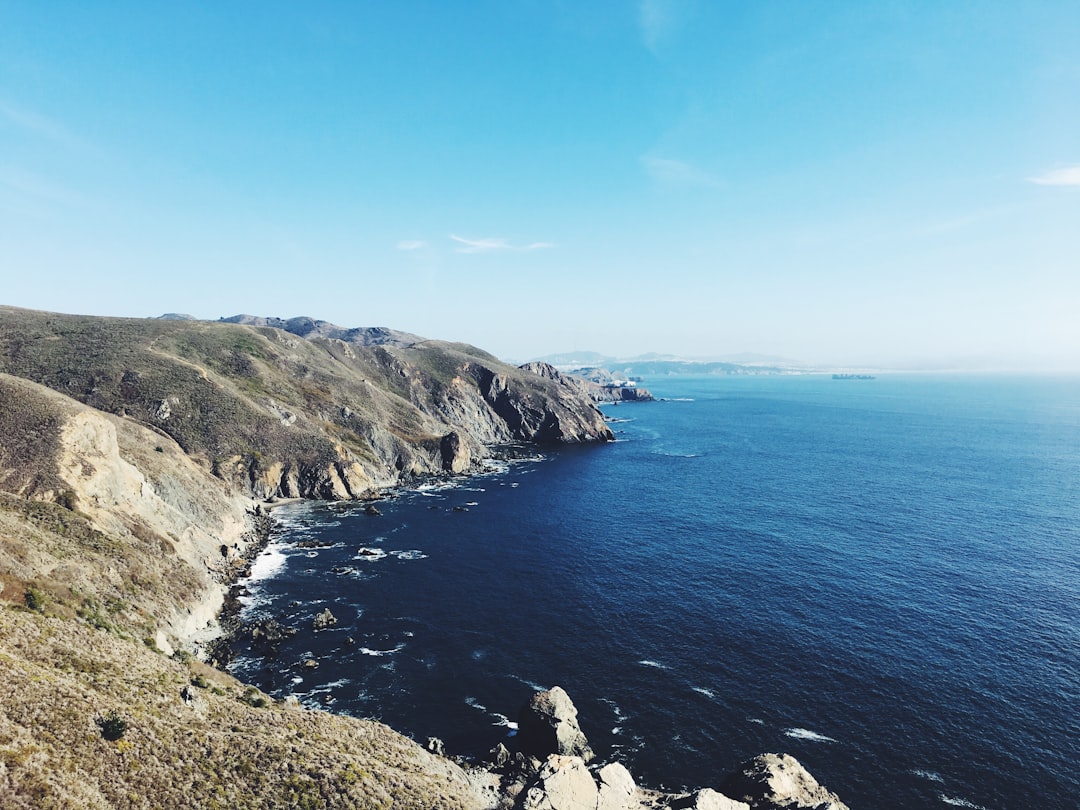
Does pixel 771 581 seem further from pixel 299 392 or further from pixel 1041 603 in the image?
pixel 299 392

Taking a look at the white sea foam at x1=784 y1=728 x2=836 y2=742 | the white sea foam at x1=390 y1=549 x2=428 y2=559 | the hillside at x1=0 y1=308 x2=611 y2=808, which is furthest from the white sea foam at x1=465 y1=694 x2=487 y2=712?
the white sea foam at x1=390 y1=549 x2=428 y2=559

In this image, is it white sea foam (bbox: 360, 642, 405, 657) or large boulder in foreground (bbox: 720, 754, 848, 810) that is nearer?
large boulder in foreground (bbox: 720, 754, 848, 810)

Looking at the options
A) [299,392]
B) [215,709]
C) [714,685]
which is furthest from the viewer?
[299,392]

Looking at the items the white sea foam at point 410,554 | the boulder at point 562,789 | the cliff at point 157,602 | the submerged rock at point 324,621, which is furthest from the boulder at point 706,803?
the white sea foam at point 410,554

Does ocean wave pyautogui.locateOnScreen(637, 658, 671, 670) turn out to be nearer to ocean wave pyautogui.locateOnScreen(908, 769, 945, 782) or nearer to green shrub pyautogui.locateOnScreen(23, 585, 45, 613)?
ocean wave pyautogui.locateOnScreen(908, 769, 945, 782)

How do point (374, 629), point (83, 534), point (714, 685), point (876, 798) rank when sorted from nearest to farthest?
point (876, 798)
point (714, 685)
point (83, 534)
point (374, 629)

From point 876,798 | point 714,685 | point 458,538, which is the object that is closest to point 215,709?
point 714,685

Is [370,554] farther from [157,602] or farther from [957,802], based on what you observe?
[957,802]

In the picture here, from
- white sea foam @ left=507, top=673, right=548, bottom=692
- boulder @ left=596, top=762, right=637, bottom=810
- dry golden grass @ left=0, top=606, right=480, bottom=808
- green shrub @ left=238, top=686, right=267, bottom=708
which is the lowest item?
white sea foam @ left=507, top=673, right=548, bottom=692

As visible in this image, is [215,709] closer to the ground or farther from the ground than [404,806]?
farther from the ground
